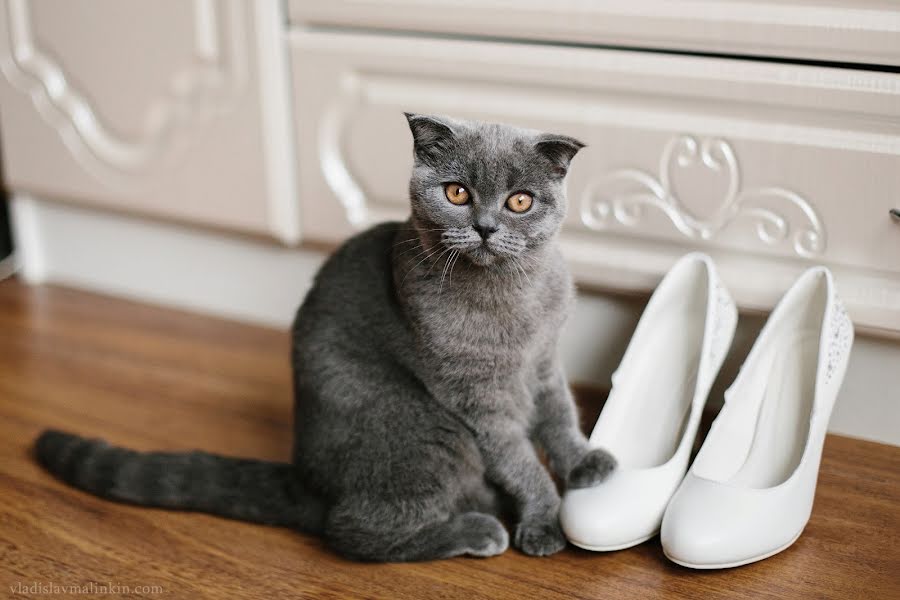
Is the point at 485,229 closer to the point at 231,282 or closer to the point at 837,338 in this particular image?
the point at 837,338

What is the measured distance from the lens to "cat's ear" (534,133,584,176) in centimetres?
115

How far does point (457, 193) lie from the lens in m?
1.18

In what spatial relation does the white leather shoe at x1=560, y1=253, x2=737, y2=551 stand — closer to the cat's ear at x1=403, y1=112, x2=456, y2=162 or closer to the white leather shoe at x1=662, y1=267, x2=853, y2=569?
the white leather shoe at x1=662, y1=267, x2=853, y2=569

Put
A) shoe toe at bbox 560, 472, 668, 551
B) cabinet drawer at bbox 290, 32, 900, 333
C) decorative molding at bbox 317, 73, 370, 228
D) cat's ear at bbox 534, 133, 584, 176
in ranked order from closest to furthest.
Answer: cat's ear at bbox 534, 133, 584, 176
shoe toe at bbox 560, 472, 668, 551
cabinet drawer at bbox 290, 32, 900, 333
decorative molding at bbox 317, 73, 370, 228

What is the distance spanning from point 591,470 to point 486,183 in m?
0.41

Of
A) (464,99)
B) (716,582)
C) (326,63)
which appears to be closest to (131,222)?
(326,63)

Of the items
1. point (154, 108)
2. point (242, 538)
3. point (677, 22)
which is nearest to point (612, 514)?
point (242, 538)

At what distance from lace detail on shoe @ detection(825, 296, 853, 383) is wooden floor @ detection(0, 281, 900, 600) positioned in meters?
0.20

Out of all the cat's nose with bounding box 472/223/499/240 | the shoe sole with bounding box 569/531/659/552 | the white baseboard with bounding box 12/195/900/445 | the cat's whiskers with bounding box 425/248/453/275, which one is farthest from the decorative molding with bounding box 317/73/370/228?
the shoe sole with bounding box 569/531/659/552

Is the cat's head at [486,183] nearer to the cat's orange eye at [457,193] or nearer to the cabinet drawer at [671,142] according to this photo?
the cat's orange eye at [457,193]

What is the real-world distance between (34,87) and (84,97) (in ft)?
0.42

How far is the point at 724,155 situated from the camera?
Result: 4.90 ft

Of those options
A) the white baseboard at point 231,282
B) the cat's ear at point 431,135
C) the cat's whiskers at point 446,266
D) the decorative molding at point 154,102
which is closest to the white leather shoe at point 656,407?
the white baseboard at point 231,282

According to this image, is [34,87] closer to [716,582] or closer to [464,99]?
[464,99]
